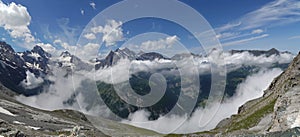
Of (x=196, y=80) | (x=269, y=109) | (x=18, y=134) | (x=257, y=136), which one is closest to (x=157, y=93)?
(x=196, y=80)

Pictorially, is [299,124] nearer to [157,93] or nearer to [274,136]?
[274,136]

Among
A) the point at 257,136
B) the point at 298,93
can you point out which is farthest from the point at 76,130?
the point at 298,93

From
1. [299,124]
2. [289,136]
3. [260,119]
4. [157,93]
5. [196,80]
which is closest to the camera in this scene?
[289,136]

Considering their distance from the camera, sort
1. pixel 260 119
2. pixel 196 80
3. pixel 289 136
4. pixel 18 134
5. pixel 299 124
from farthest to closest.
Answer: pixel 260 119 → pixel 18 134 → pixel 196 80 → pixel 299 124 → pixel 289 136

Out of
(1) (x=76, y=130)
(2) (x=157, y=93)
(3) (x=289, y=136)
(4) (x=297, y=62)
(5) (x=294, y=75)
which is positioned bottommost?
(3) (x=289, y=136)

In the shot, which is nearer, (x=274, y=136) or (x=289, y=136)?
(x=289, y=136)

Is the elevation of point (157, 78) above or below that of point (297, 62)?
below

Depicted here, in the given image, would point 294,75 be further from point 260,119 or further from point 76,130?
point 76,130

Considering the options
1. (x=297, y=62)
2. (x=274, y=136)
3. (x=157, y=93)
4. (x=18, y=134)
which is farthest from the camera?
(x=297, y=62)

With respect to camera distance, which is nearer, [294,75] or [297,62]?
[294,75]
